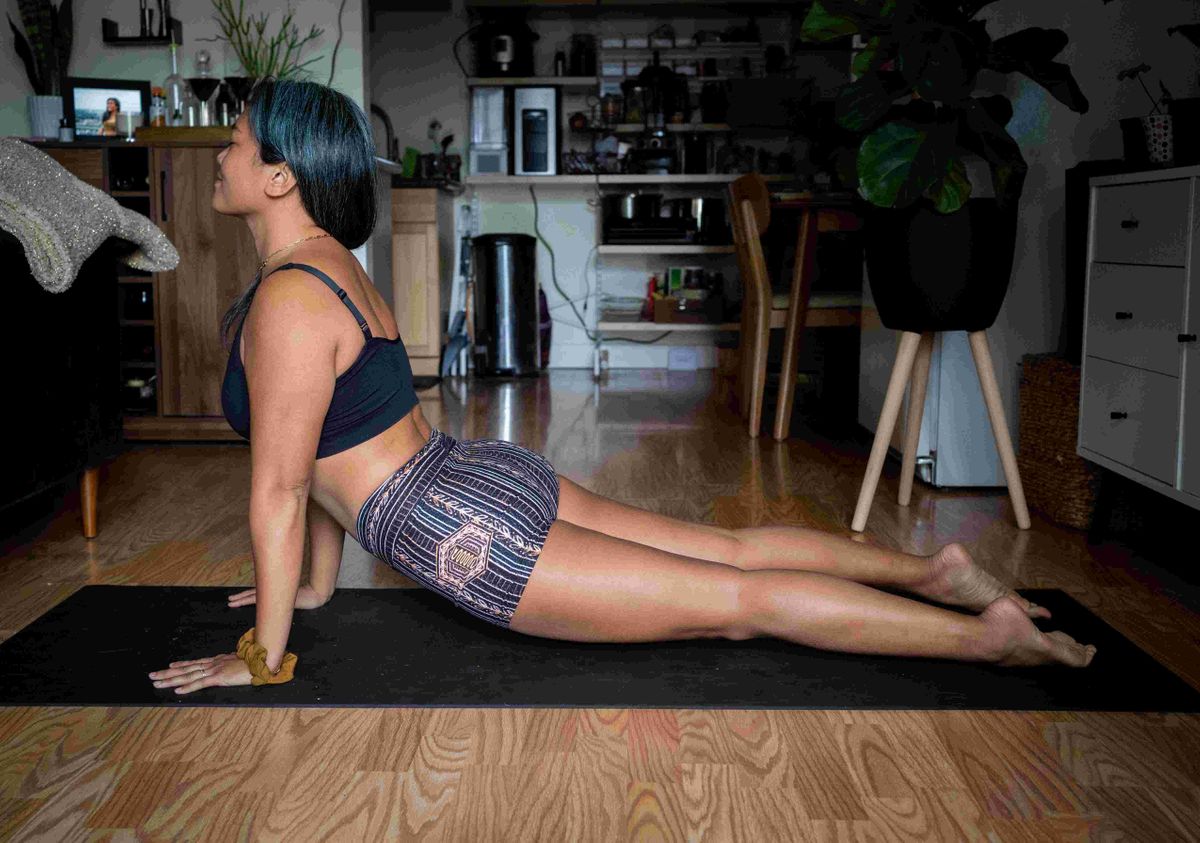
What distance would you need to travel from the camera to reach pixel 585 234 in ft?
22.2

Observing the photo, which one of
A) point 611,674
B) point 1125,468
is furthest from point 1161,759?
point 1125,468

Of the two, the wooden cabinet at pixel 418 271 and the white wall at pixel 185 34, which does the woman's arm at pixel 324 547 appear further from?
the wooden cabinet at pixel 418 271

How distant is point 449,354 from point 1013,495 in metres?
3.62

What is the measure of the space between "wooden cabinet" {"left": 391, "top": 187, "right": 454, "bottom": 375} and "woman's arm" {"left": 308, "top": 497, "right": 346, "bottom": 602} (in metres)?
3.71

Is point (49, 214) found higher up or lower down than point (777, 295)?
higher up

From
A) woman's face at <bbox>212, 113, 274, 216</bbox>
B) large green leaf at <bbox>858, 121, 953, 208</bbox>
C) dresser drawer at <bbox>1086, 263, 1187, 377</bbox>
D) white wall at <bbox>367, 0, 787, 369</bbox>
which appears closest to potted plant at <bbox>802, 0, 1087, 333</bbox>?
large green leaf at <bbox>858, 121, 953, 208</bbox>

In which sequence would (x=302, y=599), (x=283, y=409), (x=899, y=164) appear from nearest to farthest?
(x=283, y=409) < (x=302, y=599) < (x=899, y=164)

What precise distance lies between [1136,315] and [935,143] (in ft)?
2.02

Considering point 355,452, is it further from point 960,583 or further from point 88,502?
point 88,502

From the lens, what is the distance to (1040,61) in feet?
9.32

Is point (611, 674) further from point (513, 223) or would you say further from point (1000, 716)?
point (513, 223)

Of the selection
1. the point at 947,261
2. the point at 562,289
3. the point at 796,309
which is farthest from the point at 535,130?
the point at 947,261

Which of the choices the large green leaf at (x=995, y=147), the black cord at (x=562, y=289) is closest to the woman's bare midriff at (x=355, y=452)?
the large green leaf at (x=995, y=147)

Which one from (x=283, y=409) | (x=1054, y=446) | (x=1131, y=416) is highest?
(x=283, y=409)
